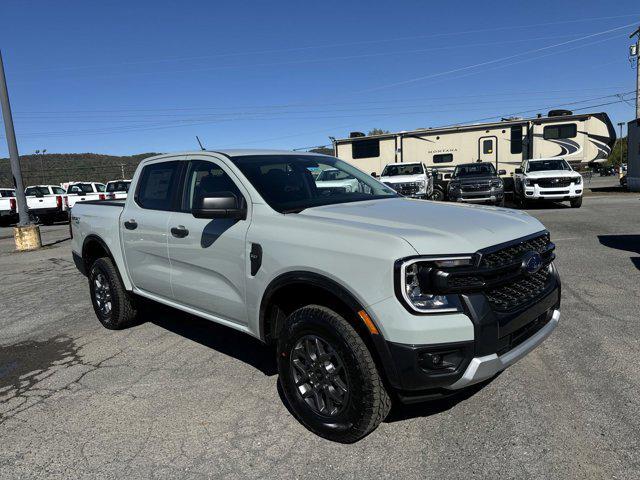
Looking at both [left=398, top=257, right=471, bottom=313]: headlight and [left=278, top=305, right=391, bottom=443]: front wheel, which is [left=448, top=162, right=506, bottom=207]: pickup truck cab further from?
[left=398, top=257, right=471, bottom=313]: headlight

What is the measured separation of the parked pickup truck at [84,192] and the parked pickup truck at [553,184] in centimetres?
1800

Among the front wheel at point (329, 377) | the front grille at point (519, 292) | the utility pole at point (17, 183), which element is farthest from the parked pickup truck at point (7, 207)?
the front grille at point (519, 292)

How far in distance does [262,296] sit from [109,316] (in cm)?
272

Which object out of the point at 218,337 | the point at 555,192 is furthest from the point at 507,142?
the point at 218,337

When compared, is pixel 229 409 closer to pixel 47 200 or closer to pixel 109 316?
pixel 109 316

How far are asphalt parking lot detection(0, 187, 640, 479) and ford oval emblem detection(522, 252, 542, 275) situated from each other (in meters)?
0.97

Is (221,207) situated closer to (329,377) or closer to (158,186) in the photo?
(329,377)

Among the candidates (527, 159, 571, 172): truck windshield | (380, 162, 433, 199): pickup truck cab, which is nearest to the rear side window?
(527, 159, 571, 172): truck windshield

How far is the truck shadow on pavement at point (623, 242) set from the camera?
8383 millimetres

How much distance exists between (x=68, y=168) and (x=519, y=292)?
8919 cm

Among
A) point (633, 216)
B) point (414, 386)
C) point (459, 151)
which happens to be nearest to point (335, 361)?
point (414, 386)

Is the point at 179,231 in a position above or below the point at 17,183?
below

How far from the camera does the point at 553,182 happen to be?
648 inches

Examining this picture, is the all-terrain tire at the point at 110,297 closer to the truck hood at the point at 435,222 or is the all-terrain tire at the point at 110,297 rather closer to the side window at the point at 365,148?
the truck hood at the point at 435,222
